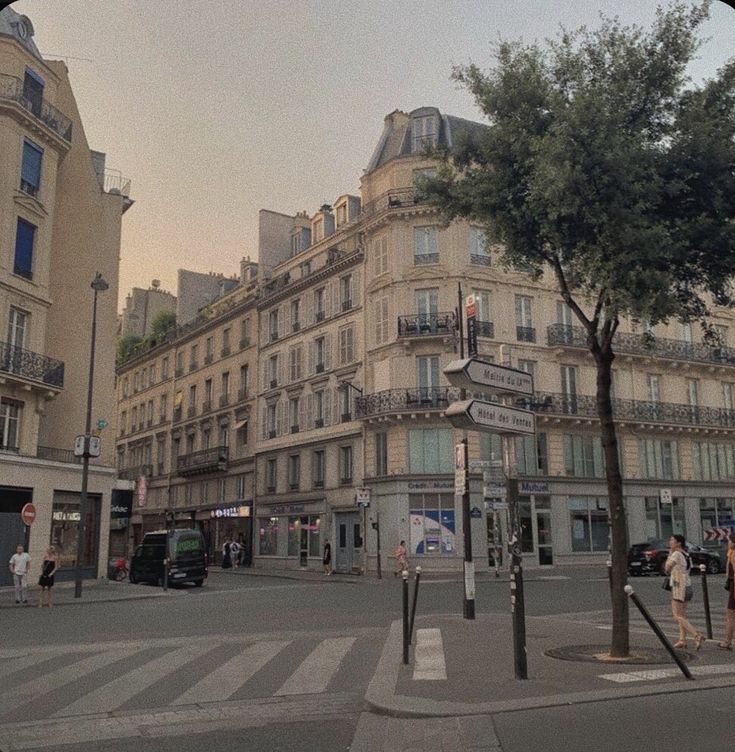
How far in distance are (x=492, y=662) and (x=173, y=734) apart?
426 centimetres

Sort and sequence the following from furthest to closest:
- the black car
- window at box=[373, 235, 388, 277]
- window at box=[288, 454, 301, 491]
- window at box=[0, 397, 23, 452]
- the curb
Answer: window at box=[288, 454, 301, 491], window at box=[373, 235, 388, 277], the black car, window at box=[0, 397, 23, 452], the curb

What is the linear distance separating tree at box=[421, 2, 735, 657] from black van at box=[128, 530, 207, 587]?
66.5ft

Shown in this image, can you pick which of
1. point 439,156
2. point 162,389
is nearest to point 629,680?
point 439,156

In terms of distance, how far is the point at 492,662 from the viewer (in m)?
9.50

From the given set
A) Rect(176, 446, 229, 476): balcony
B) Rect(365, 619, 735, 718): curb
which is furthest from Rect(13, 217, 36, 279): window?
Rect(365, 619, 735, 718): curb

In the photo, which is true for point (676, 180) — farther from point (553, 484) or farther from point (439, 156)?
point (553, 484)

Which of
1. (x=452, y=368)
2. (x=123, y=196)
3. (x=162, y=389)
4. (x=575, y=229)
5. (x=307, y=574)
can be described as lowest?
(x=307, y=574)

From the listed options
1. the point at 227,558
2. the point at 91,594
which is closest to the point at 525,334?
the point at 227,558

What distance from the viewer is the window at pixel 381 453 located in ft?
121

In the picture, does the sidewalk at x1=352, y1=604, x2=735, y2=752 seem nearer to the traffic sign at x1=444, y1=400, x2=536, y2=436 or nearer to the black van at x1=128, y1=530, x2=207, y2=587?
the traffic sign at x1=444, y1=400, x2=536, y2=436

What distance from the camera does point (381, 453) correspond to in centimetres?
3703

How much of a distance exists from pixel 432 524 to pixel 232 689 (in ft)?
89.3

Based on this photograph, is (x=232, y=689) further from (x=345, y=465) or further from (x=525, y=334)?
(x=525, y=334)

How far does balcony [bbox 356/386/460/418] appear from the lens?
117 ft
